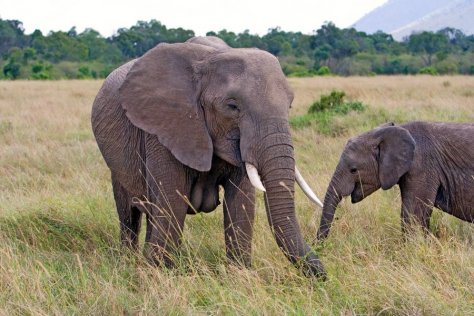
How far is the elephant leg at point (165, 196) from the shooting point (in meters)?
4.23

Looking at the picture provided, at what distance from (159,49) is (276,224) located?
1.19 m

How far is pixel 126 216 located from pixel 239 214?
1227mm

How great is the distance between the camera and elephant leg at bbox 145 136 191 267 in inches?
167

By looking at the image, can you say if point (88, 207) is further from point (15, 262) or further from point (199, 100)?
point (199, 100)

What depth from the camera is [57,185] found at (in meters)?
7.41

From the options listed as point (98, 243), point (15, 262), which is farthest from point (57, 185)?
point (15, 262)

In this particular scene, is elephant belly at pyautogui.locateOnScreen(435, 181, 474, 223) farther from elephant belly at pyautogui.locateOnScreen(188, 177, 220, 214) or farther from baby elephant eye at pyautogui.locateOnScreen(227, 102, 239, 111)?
baby elephant eye at pyautogui.locateOnScreen(227, 102, 239, 111)

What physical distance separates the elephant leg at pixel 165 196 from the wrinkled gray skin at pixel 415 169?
1198 mm

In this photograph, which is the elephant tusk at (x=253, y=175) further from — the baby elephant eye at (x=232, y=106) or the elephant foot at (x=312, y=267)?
the elephant foot at (x=312, y=267)

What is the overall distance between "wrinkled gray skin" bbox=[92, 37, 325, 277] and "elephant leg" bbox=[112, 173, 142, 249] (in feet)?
1.70

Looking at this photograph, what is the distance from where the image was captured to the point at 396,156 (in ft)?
16.7

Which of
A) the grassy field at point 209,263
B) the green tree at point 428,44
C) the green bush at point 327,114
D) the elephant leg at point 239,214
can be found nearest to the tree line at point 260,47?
the green tree at point 428,44

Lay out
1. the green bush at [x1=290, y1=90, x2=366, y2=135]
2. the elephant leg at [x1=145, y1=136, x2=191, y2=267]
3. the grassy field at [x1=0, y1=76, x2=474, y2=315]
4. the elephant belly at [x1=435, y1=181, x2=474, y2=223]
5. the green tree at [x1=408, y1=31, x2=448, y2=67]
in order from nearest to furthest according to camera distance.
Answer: the grassy field at [x1=0, y1=76, x2=474, y2=315] → the elephant leg at [x1=145, y1=136, x2=191, y2=267] → the elephant belly at [x1=435, y1=181, x2=474, y2=223] → the green bush at [x1=290, y1=90, x2=366, y2=135] → the green tree at [x1=408, y1=31, x2=448, y2=67]

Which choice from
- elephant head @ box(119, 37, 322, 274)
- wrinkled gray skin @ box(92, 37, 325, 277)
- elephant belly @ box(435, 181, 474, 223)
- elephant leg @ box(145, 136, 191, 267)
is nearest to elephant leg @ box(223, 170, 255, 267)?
wrinkled gray skin @ box(92, 37, 325, 277)
